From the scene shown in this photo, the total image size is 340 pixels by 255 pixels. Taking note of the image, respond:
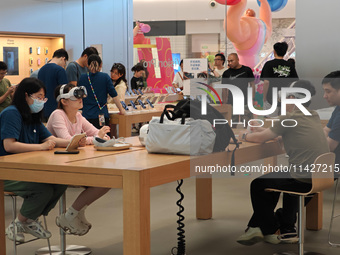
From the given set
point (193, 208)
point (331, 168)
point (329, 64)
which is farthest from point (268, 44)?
point (331, 168)

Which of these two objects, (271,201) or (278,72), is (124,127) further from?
(271,201)

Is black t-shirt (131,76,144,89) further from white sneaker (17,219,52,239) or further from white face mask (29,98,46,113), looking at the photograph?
white sneaker (17,219,52,239)

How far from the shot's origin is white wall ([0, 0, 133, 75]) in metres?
10.3

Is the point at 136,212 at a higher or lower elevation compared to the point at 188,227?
higher

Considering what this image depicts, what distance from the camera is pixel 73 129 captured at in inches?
166

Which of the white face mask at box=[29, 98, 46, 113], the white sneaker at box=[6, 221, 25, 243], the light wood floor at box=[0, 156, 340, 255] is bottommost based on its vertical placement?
the light wood floor at box=[0, 156, 340, 255]

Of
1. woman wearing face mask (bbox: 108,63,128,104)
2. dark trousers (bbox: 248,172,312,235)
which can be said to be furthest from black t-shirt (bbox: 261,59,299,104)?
dark trousers (bbox: 248,172,312,235)

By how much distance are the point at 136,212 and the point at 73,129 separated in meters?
1.55

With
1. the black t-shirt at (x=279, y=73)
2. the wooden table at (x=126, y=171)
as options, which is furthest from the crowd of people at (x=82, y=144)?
the black t-shirt at (x=279, y=73)

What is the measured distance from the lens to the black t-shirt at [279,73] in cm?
753

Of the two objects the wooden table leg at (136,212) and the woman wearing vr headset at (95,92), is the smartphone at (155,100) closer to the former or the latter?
the woman wearing vr headset at (95,92)

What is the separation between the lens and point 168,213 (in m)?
5.07

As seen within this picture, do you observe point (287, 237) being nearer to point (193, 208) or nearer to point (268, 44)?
point (193, 208)

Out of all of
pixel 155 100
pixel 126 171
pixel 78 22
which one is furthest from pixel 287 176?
pixel 78 22
